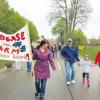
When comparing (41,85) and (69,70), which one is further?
(69,70)

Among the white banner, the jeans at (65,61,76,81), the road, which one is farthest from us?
the jeans at (65,61,76,81)

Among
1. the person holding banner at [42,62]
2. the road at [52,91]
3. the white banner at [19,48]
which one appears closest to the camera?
the person holding banner at [42,62]

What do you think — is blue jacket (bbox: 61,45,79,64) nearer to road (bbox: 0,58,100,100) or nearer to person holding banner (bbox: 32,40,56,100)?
road (bbox: 0,58,100,100)

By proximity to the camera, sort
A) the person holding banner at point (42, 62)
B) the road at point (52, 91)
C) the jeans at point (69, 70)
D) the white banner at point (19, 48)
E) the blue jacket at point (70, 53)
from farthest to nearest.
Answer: the jeans at point (69, 70) < the blue jacket at point (70, 53) < the road at point (52, 91) < the white banner at point (19, 48) < the person holding banner at point (42, 62)

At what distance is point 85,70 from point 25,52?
4.19 metres

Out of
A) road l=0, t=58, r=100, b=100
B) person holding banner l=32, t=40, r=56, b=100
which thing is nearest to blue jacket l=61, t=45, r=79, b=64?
road l=0, t=58, r=100, b=100

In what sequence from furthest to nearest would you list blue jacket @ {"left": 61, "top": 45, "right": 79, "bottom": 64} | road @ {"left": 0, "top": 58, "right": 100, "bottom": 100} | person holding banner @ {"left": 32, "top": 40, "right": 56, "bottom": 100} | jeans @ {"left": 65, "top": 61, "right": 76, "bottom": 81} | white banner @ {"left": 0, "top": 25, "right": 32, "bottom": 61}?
1. jeans @ {"left": 65, "top": 61, "right": 76, "bottom": 81}
2. blue jacket @ {"left": 61, "top": 45, "right": 79, "bottom": 64}
3. road @ {"left": 0, "top": 58, "right": 100, "bottom": 100}
4. white banner @ {"left": 0, "top": 25, "right": 32, "bottom": 61}
5. person holding banner @ {"left": 32, "top": 40, "right": 56, "bottom": 100}

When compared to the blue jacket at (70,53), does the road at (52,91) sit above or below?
below

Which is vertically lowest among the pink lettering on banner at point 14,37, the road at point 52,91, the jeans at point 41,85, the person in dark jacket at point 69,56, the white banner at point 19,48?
the road at point 52,91

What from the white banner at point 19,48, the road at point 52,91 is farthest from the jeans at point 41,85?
the white banner at point 19,48

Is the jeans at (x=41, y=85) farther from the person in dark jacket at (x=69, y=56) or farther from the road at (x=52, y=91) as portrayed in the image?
the person in dark jacket at (x=69, y=56)

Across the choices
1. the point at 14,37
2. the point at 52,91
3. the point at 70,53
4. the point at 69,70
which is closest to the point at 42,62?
the point at 14,37

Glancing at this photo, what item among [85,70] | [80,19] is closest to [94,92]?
[85,70]

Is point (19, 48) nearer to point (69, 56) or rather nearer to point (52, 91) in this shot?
point (52, 91)
